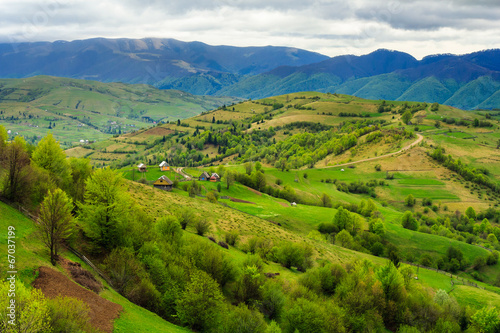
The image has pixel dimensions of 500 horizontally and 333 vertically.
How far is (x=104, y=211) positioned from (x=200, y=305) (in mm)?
16129

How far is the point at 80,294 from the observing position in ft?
87.5

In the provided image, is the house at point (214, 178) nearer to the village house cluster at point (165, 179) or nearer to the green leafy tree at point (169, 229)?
the village house cluster at point (165, 179)

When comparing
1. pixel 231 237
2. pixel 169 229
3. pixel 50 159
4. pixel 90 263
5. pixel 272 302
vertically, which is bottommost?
pixel 231 237

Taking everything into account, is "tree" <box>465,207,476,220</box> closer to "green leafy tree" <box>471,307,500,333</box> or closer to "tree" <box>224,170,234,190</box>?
"tree" <box>224,170,234,190</box>

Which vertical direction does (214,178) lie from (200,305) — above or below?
below

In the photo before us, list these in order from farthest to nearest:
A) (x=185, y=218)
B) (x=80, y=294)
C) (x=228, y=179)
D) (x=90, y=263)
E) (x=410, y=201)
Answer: (x=410, y=201) < (x=228, y=179) < (x=185, y=218) < (x=90, y=263) < (x=80, y=294)

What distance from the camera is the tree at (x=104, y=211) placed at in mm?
37406

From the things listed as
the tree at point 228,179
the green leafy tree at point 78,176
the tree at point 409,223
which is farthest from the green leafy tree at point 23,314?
the tree at point 409,223

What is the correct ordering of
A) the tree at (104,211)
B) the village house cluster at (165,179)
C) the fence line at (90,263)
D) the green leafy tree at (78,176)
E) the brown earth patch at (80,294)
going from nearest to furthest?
the brown earth patch at (80,294) → the fence line at (90,263) → the tree at (104,211) → the green leafy tree at (78,176) → the village house cluster at (165,179)

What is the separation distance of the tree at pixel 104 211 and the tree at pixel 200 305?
11.6 m

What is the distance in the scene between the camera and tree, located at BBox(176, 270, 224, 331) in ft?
111

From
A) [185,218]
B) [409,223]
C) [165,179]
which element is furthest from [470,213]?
[185,218]

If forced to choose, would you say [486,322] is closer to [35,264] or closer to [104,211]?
[104,211]

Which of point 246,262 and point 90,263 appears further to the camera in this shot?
point 246,262
